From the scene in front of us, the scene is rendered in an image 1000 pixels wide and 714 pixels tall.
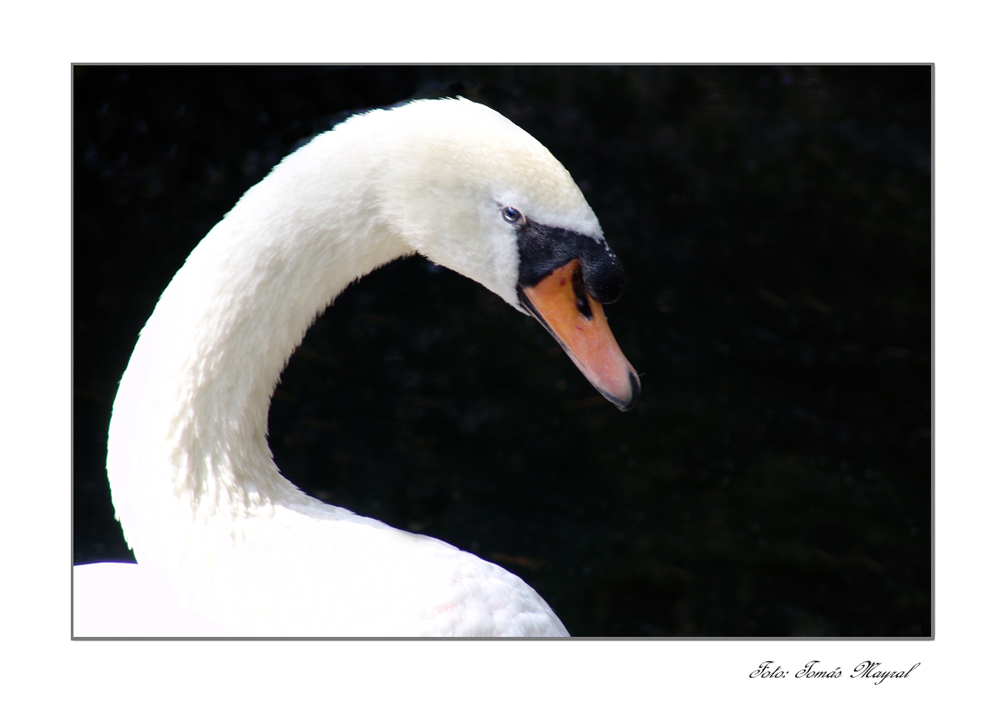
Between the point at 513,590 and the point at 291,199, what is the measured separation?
2.24ft

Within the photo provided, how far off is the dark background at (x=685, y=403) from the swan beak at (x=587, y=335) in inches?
54.7

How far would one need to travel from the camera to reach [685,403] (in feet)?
10.9

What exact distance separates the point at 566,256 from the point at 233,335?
52 centimetres

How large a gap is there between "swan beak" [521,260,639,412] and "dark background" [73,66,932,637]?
1.39 m

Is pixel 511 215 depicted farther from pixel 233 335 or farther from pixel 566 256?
pixel 233 335

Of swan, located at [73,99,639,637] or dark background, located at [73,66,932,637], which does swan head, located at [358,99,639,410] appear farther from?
dark background, located at [73,66,932,637]

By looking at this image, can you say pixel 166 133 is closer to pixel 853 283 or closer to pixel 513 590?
pixel 513 590

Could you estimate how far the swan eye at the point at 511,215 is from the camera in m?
1.24

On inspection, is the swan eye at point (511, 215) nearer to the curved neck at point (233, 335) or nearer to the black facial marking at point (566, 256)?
the black facial marking at point (566, 256)

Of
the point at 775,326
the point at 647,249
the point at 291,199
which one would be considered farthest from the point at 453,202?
the point at 775,326

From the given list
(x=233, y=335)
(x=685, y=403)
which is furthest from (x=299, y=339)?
(x=685, y=403)

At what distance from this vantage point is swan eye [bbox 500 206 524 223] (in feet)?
4.07

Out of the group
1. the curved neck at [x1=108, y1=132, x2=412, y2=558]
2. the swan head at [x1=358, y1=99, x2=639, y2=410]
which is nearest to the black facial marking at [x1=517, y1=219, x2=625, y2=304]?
the swan head at [x1=358, y1=99, x2=639, y2=410]

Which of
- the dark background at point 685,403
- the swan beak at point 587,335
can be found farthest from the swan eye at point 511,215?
the dark background at point 685,403
